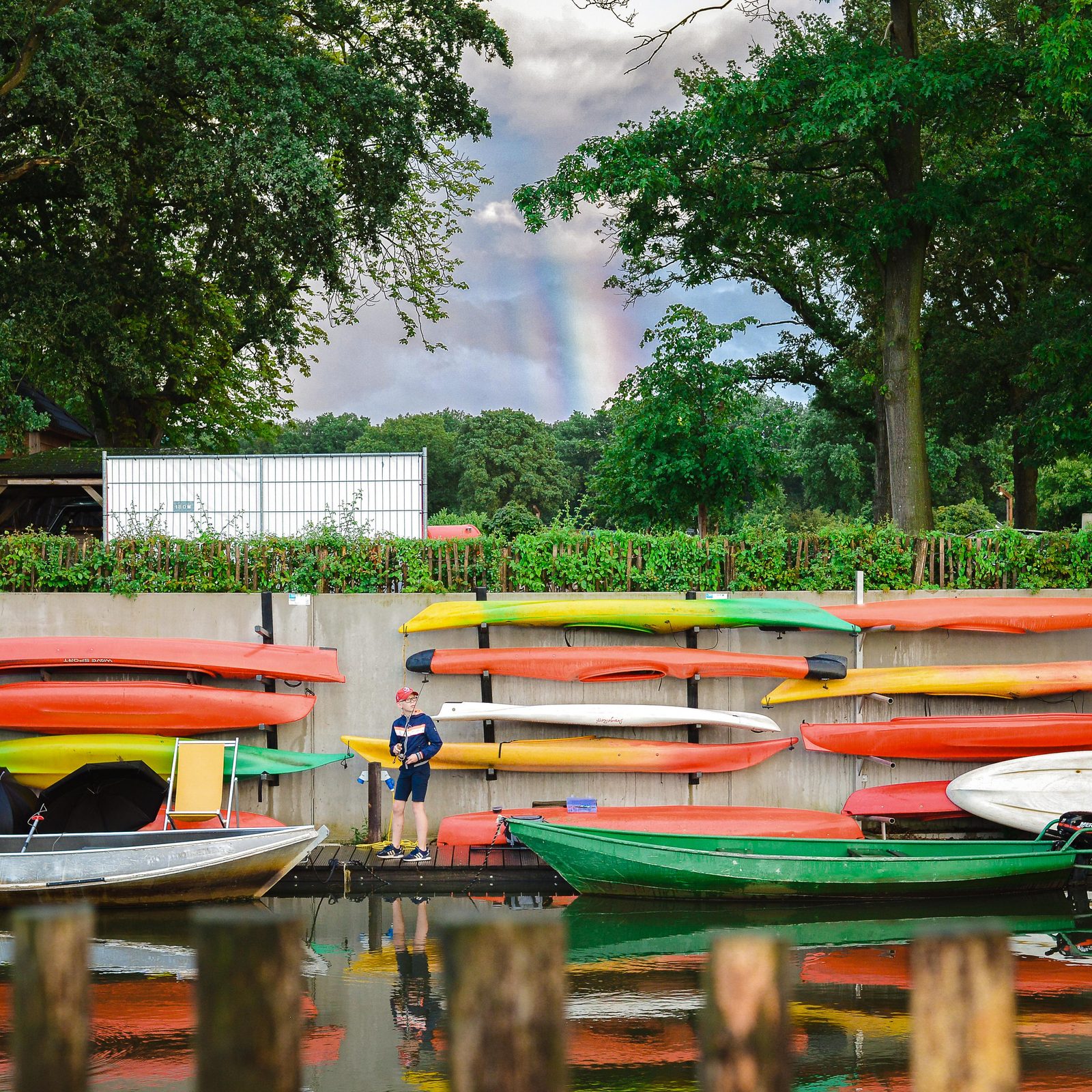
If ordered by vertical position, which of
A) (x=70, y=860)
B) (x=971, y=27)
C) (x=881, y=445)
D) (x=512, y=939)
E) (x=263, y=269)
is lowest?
(x=70, y=860)

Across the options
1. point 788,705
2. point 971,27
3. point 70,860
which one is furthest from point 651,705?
point 971,27

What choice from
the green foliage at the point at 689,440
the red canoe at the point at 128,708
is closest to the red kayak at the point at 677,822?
the red canoe at the point at 128,708

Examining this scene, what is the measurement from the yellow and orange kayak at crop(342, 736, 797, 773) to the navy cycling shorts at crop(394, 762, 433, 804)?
0.58 metres

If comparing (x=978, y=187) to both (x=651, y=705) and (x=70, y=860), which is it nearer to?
(x=651, y=705)

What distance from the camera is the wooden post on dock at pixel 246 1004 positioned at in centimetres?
187

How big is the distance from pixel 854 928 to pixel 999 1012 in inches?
280

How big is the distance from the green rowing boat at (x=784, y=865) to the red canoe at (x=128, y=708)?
309cm

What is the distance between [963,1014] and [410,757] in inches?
312

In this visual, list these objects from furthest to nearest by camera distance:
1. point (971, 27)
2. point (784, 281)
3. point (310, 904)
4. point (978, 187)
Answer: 1. point (784, 281)
2. point (971, 27)
3. point (978, 187)
4. point (310, 904)

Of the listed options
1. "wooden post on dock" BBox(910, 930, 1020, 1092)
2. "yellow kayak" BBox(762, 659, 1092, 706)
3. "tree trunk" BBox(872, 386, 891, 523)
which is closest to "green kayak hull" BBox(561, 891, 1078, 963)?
"yellow kayak" BBox(762, 659, 1092, 706)

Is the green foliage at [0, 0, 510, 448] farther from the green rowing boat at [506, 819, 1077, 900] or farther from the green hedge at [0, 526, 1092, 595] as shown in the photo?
the green rowing boat at [506, 819, 1077, 900]

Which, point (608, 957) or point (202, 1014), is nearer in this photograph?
point (202, 1014)

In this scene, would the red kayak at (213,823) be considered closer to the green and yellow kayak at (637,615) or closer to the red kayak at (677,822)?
the red kayak at (677,822)

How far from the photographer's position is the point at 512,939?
75.3 inches
